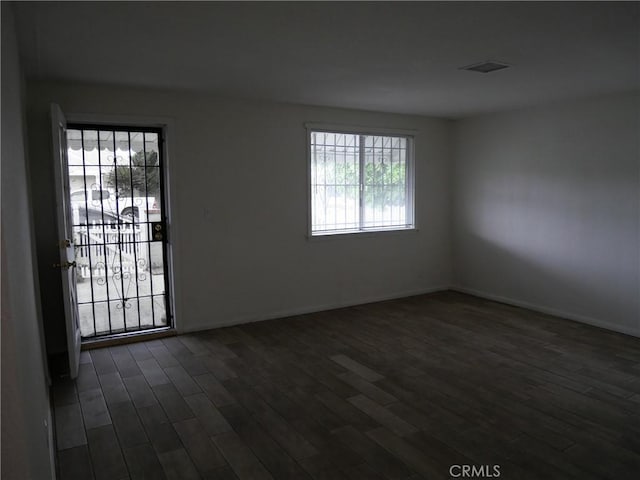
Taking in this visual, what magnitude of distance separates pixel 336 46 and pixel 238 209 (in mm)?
2364

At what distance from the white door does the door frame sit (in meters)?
Result: 0.55

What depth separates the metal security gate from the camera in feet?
14.8

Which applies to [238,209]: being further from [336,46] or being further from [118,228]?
[336,46]

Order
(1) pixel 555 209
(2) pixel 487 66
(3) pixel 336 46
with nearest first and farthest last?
(3) pixel 336 46, (2) pixel 487 66, (1) pixel 555 209

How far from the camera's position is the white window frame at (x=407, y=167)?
5449 mm

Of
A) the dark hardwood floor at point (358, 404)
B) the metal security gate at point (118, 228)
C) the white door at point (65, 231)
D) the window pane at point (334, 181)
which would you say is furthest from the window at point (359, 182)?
the white door at point (65, 231)

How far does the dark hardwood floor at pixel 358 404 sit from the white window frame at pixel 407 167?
4.13ft

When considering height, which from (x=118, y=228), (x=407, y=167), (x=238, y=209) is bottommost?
(x=118, y=228)

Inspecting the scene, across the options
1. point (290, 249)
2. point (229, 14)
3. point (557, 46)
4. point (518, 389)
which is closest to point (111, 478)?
point (229, 14)

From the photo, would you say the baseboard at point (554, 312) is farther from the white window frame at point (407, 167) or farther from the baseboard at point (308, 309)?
the white window frame at point (407, 167)

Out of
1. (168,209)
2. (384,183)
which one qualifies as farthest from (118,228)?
(384,183)

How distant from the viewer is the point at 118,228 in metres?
4.66

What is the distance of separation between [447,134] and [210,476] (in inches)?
211

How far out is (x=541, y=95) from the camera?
15.9ft
